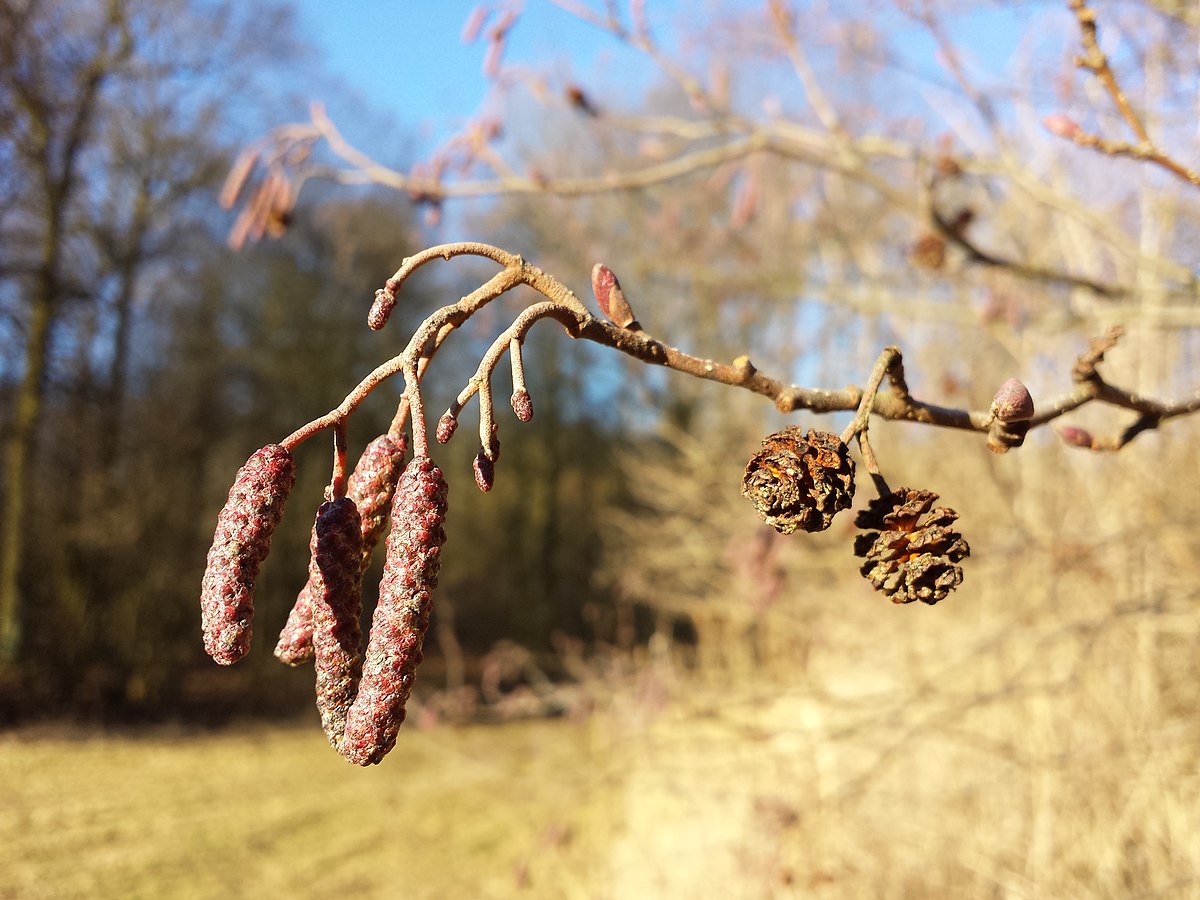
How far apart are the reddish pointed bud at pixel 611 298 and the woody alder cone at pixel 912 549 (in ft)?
0.90

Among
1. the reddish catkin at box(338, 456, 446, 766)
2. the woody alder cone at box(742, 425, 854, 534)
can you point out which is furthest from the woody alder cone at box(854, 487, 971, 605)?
the reddish catkin at box(338, 456, 446, 766)

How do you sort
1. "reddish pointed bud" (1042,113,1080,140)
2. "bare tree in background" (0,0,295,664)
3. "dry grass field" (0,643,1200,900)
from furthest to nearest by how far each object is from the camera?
"bare tree in background" (0,0,295,664) < "dry grass field" (0,643,1200,900) < "reddish pointed bud" (1042,113,1080,140)

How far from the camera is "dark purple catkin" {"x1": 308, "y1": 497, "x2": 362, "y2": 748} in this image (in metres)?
0.73

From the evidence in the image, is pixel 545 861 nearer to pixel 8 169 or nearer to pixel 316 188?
pixel 8 169

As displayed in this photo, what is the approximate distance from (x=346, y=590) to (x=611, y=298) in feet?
1.06

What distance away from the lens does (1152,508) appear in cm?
367

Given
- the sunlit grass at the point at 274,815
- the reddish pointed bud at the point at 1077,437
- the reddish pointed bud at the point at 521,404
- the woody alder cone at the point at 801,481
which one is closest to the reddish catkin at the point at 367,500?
the reddish pointed bud at the point at 521,404

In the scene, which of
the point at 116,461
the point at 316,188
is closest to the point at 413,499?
the point at 116,461

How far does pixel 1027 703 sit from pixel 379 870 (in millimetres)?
5500

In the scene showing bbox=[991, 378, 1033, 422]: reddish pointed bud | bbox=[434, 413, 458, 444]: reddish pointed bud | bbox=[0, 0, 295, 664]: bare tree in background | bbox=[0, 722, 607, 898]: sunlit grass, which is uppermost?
bbox=[0, 0, 295, 664]: bare tree in background

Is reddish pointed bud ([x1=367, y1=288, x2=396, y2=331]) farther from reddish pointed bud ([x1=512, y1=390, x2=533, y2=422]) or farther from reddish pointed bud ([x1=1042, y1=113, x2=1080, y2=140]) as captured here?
reddish pointed bud ([x1=1042, y1=113, x2=1080, y2=140])

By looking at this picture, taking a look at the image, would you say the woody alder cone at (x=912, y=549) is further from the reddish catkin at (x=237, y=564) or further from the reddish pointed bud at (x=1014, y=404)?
the reddish catkin at (x=237, y=564)

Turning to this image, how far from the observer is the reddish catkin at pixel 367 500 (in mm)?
804

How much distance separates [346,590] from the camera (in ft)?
2.45
